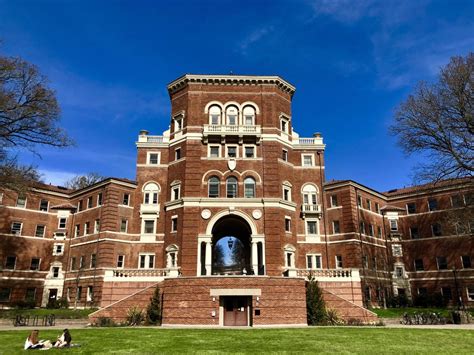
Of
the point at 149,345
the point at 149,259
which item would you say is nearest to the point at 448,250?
the point at 149,259

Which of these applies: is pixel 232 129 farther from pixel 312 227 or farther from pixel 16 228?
pixel 16 228

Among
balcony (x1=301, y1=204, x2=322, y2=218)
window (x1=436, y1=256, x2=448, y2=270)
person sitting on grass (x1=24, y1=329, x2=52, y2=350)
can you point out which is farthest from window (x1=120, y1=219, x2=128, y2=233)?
window (x1=436, y1=256, x2=448, y2=270)

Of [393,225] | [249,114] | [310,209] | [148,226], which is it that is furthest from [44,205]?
[393,225]

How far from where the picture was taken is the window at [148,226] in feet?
143

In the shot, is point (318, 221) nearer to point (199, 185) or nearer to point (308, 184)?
point (308, 184)

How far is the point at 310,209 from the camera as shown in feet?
146

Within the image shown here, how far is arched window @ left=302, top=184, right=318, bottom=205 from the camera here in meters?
45.3

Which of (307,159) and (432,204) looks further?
(432,204)

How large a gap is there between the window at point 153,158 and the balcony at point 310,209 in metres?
17.1

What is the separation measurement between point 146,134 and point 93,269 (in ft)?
52.3

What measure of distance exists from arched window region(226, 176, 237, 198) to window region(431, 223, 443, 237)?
27.5 metres

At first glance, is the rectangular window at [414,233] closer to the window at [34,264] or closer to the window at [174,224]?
the window at [174,224]

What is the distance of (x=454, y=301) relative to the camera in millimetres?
47438

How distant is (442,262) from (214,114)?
33223mm
